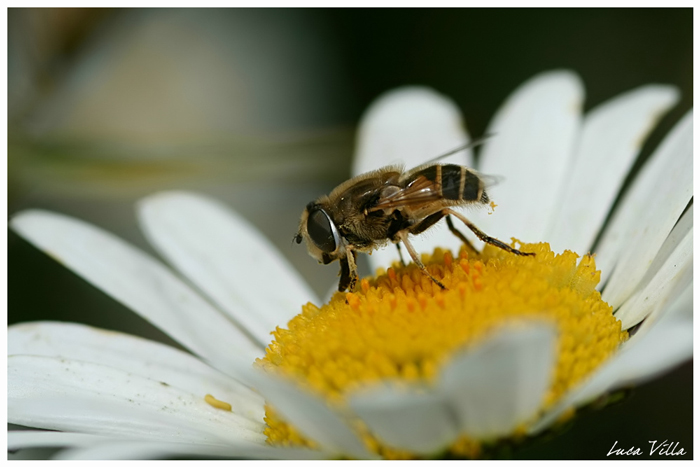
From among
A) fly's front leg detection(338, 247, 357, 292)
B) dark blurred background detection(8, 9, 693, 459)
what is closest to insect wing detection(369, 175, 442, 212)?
fly's front leg detection(338, 247, 357, 292)

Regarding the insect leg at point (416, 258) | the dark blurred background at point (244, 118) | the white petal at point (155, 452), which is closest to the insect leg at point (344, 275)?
the insect leg at point (416, 258)

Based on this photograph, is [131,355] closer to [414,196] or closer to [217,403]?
[217,403]

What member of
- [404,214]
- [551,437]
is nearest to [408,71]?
[404,214]

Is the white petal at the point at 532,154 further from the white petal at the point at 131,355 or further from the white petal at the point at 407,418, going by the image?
the white petal at the point at 407,418

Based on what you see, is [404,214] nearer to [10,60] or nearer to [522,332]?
[522,332]

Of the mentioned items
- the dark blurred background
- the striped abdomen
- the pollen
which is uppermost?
the dark blurred background
